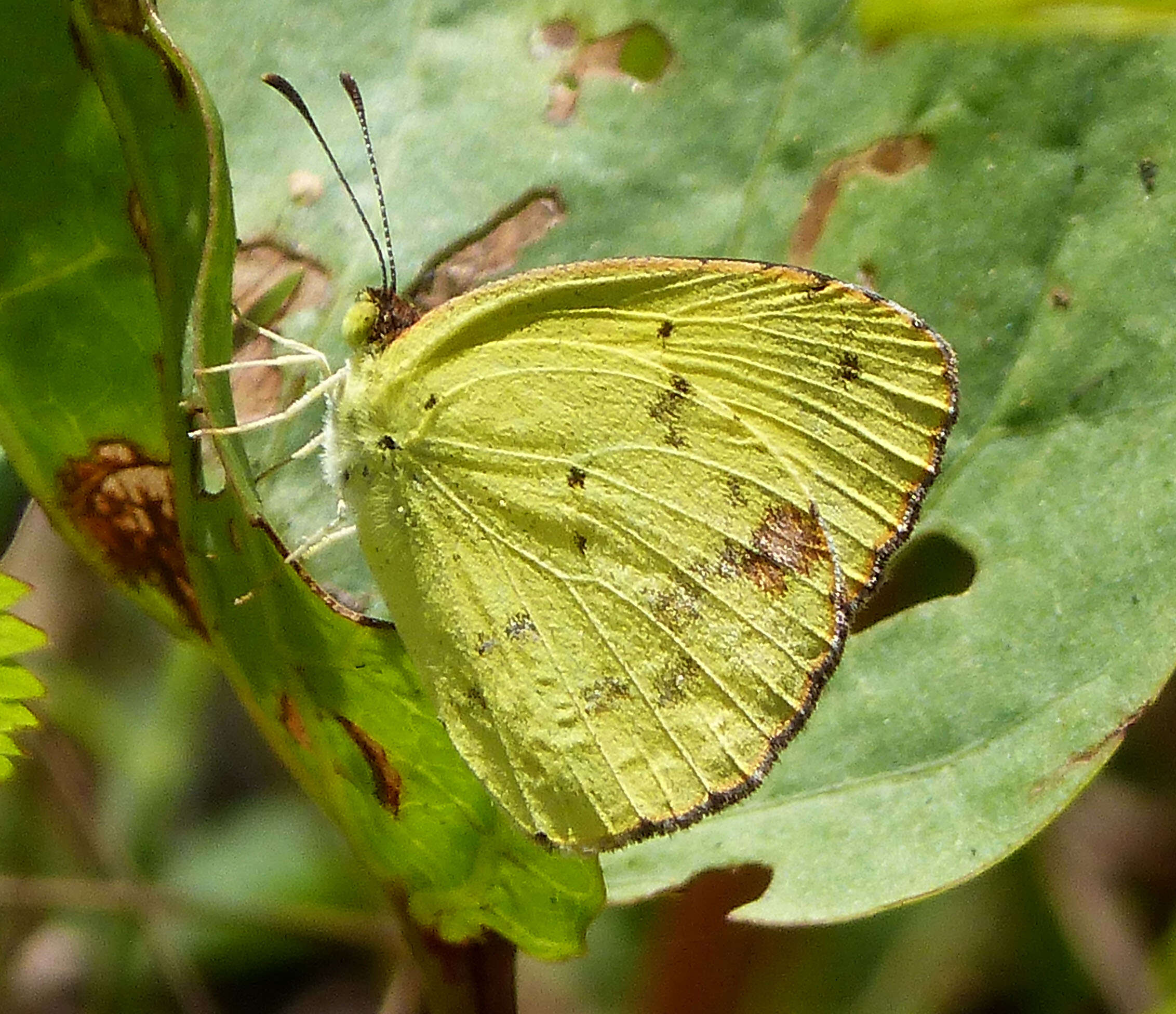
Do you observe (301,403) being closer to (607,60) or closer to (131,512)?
(131,512)

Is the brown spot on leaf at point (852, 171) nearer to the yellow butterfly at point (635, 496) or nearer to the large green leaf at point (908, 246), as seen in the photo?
the large green leaf at point (908, 246)

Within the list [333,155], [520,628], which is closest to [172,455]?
[520,628]

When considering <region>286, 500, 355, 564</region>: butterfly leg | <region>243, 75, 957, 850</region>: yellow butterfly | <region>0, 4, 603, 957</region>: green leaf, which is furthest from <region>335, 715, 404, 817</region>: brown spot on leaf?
<region>286, 500, 355, 564</region>: butterfly leg

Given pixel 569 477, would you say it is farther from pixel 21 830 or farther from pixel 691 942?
pixel 21 830

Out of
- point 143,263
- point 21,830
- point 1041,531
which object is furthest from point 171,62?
point 21,830

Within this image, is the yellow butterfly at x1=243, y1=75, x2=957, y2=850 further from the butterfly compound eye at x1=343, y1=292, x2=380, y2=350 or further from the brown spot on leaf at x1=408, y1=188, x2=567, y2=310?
the brown spot on leaf at x1=408, y1=188, x2=567, y2=310

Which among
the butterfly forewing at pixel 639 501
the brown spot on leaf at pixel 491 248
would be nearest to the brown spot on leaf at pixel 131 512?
the butterfly forewing at pixel 639 501
